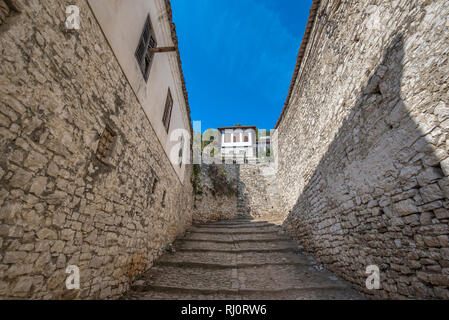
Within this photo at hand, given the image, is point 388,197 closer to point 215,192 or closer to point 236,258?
point 236,258

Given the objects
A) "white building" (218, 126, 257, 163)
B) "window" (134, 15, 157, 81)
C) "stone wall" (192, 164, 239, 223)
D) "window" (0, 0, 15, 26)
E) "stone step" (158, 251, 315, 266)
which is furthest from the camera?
"white building" (218, 126, 257, 163)

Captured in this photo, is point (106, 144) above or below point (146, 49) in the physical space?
below

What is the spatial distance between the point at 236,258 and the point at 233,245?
1334 mm

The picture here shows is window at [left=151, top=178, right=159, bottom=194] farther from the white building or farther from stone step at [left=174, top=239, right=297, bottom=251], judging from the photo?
the white building

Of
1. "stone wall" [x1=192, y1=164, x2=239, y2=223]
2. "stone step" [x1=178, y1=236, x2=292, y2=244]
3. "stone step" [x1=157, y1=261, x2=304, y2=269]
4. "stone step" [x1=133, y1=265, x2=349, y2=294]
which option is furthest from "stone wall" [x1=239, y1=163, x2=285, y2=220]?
"stone step" [x1=133, y1=265, x2=349, y2=294]

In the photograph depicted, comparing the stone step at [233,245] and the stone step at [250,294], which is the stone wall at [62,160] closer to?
the stone step at [250,294]

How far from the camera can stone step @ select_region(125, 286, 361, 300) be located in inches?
153

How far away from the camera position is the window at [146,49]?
4.41 m

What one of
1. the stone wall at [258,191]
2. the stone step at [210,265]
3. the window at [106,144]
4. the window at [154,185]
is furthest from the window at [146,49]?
the stone wall at [258,191]

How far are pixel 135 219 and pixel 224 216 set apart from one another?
36.2 ft

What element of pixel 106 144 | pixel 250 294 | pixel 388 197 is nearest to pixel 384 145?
pixel 388 197

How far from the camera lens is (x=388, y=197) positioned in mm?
3158

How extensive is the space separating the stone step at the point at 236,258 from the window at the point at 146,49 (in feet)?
18.0

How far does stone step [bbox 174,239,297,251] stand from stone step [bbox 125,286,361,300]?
2.89 m
